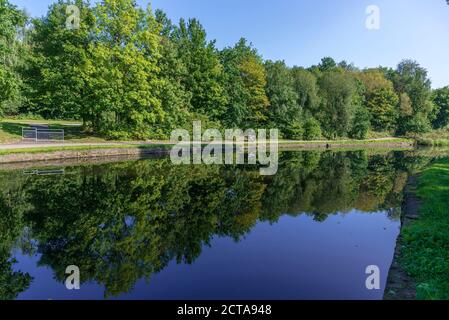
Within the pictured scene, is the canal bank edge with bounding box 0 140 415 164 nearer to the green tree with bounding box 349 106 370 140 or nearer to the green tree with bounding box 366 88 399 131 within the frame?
the green tree with bounding box 349 106 370 140

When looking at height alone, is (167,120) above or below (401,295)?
above

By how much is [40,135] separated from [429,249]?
30.6m

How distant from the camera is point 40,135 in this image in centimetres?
2959

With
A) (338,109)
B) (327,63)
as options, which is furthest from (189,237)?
(327,63)

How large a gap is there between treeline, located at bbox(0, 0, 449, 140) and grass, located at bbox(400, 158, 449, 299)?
82.4 ft

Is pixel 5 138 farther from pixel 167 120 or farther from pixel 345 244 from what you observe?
pixel 345 244

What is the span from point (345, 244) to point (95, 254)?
6.78m

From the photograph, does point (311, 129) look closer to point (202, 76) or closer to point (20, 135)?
point (202, 76)

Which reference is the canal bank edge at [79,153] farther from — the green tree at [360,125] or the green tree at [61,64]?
the green tree at [360,125]

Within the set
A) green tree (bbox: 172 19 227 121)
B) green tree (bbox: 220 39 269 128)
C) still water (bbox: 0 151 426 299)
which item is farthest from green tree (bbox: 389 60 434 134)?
still water (bbox: 0 151 426 299)

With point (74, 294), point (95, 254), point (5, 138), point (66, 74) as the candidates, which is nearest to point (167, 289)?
point (74, 294)

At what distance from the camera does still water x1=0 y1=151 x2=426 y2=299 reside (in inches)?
268

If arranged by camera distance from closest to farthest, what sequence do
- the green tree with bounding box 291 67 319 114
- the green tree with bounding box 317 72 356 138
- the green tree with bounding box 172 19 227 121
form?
the green tree with bounding box 172 19 227 121 < the green tree with bounding box 317 72 356 138 < the green tree with bounding box 291 67 319 114
